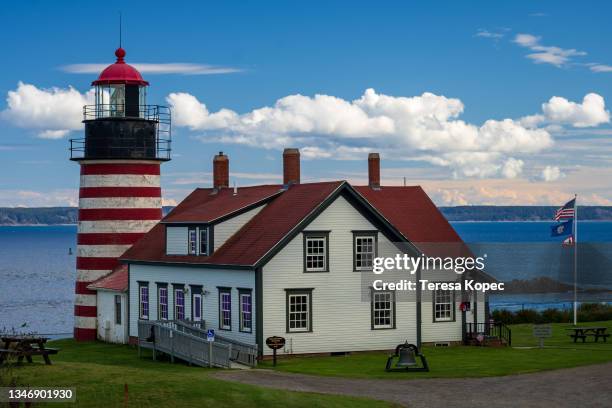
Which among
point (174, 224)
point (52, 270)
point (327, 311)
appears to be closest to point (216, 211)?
point (174, 224)

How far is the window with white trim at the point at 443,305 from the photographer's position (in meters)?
45.7

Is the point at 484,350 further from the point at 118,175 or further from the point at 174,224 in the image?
the point at 118,175

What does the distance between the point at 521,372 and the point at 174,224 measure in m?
17.5

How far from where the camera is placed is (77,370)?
107 feet

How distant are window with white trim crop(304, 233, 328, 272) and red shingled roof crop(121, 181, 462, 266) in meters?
0.96

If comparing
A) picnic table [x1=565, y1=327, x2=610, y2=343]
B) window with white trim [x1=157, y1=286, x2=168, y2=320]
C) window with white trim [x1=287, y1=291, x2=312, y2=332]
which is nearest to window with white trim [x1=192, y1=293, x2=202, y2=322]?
window with white trim [x1=157, y1=286, x2=168, y2=320]

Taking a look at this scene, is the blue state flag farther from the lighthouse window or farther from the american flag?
the lighthouse window

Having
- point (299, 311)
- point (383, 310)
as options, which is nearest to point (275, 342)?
point (299, 311)

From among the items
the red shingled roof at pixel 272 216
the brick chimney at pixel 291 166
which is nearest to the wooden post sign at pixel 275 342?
the red shingled roof at pixel 272 216

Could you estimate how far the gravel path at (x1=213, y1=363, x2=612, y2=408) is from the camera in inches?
1164

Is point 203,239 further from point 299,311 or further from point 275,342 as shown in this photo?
point 275,342

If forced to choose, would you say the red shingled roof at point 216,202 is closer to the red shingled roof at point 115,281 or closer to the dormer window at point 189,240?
the dormer window at point 189,240

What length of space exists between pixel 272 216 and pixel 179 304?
5.78 m

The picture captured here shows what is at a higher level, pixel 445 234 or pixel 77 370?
pixel 445 234
